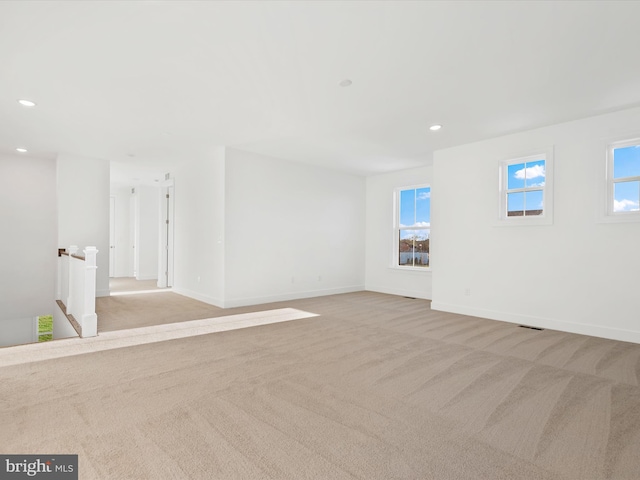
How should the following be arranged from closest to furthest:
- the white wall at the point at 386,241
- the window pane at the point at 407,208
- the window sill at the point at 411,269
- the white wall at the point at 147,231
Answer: the window sill at the point at 411,269 → the white wall at the point at 386,241 → the window pane at the point at 407,208 → the white wall at the point at 147,231

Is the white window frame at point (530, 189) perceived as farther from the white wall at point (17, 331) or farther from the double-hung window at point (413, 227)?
the white wall at point (17, 331)

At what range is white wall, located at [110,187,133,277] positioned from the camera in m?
9.99

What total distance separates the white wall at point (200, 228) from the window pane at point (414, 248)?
3.93m

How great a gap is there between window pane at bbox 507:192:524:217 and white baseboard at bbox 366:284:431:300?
2.46 metres

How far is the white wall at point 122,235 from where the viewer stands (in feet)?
32.8

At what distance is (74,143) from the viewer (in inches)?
216

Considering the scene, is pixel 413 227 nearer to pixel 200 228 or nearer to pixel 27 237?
pixel 200 228

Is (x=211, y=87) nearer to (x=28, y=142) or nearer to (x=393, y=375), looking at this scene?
(x=393, y=375)

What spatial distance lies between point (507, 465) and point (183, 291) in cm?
643

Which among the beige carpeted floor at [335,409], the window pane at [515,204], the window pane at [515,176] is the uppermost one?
the window pane at [515,176]

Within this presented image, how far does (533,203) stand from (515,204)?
0.77ft

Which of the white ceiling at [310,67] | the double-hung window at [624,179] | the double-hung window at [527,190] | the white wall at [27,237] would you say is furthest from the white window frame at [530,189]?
the white wall at [27,237]

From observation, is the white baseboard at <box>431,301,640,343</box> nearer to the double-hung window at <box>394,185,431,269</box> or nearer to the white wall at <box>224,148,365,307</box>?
the double-hung window at <box>394,185,431,269</box>

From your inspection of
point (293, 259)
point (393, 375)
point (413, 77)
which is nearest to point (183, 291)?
point (293, 259)
